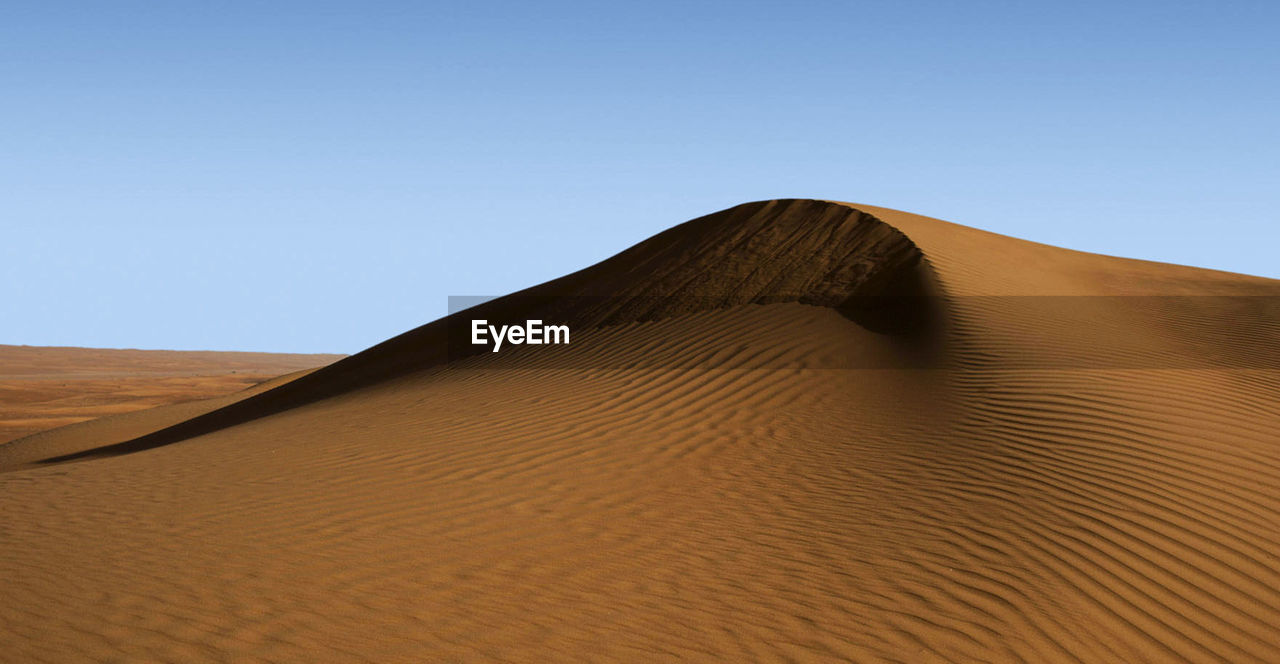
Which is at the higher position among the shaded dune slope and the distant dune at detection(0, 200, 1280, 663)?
the shaded dune slope

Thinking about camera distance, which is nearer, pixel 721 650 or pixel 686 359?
pixel 721 650

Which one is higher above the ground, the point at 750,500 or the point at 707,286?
the point at 707,286

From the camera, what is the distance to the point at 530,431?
31.0 feet

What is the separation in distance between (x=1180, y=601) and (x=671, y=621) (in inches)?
117

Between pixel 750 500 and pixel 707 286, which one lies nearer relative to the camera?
pixel 750 500

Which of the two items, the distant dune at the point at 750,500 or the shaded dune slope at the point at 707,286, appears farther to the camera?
the shaded dune slope at the point at 707,286

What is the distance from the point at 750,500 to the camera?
680cm

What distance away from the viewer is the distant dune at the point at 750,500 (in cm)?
445

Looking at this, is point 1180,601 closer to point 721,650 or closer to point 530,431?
Result: point 721,650

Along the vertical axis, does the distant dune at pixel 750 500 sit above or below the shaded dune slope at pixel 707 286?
below

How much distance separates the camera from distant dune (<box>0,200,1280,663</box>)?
445 cm

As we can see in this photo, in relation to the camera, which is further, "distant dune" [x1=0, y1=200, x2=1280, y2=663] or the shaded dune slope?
the shaded dune slope

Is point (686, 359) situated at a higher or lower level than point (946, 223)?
lower

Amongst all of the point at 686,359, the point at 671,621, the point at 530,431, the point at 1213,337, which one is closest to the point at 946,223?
the point at 1213,337
